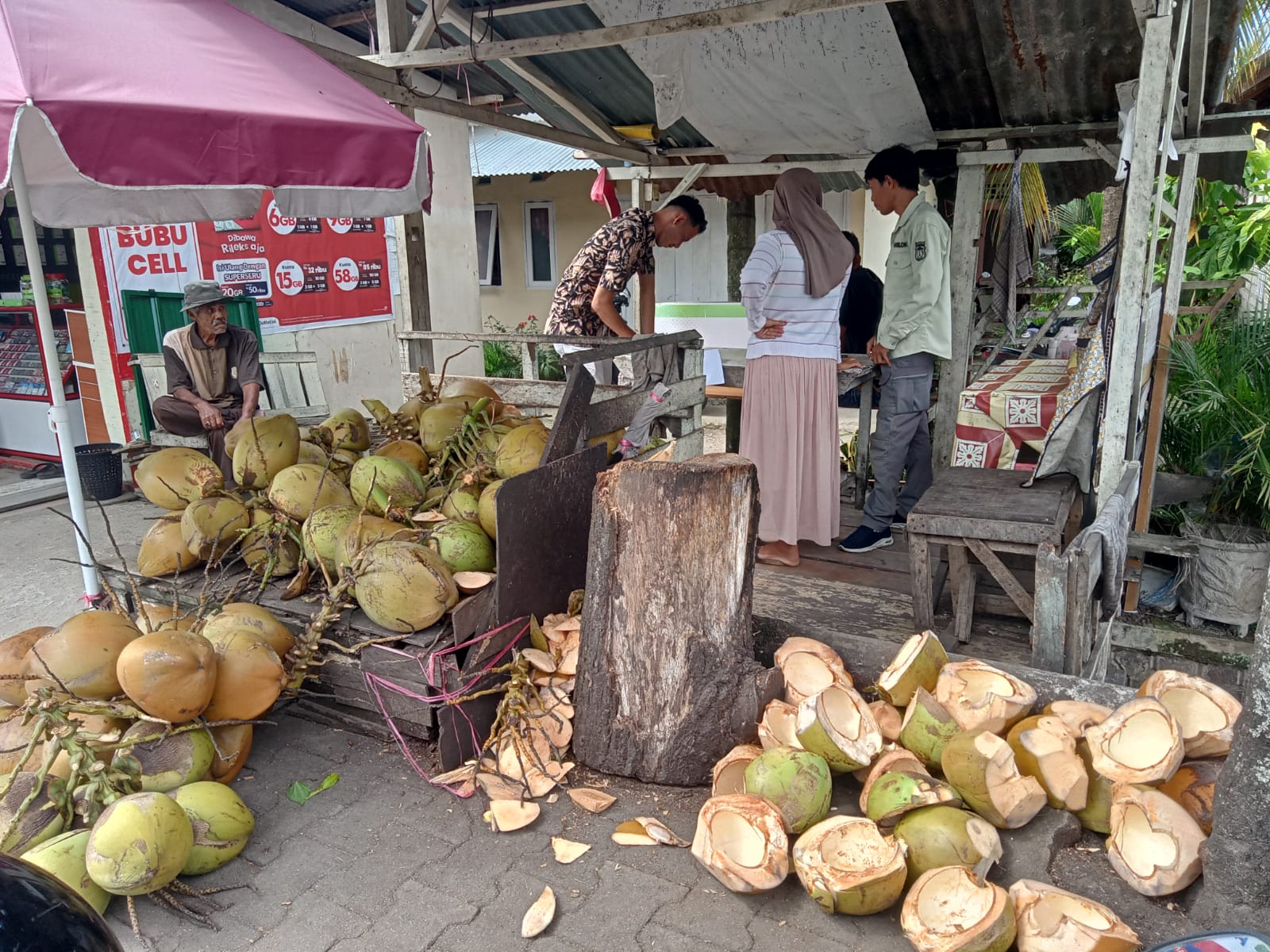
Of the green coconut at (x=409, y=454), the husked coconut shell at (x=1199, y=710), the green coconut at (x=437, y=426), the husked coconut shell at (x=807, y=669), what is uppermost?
the green coconut at (x=437, y=426)

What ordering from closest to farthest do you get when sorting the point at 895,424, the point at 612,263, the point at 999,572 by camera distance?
the point at 999,572 < the point at 895,424 < the point at 612,263

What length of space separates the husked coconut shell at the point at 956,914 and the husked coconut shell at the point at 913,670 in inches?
23.2

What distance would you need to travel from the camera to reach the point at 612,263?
4.84 m

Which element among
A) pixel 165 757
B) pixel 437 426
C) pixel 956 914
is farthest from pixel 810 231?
pixel 165 757

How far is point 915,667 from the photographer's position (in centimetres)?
233

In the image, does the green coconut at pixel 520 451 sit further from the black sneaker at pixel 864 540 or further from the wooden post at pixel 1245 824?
the wooden post at pixel 1245 824

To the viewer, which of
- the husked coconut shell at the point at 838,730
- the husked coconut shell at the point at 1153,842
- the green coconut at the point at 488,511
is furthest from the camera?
the green coconut at the point at 488,511

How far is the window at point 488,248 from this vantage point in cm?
1226

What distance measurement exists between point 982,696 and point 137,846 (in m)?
2.04

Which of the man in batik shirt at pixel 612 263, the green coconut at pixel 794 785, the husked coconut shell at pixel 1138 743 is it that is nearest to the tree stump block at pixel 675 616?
the green coconut at pixel 794 785

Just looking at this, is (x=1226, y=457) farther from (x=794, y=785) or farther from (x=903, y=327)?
(x=794, y=785)

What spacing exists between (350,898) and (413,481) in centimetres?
149

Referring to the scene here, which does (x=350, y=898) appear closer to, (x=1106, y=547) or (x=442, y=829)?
(x=442, y=829)

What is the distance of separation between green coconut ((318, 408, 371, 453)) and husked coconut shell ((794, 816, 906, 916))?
8.12 feet
